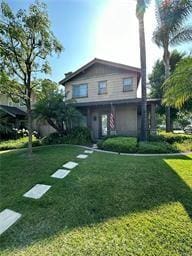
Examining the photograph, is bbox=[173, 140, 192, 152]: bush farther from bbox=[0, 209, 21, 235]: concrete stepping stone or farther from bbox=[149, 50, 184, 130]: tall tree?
bbox=[149, 50, 184, 130]: tall tree

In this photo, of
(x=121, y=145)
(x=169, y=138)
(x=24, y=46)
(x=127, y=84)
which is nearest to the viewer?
(x=24, y=46)

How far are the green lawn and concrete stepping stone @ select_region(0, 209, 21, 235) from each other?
4.4 inches

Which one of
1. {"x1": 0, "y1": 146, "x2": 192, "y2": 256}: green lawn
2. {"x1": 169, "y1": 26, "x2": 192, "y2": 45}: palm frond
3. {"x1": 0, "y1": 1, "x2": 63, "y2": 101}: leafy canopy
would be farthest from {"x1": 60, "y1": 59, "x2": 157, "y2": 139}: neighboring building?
{"x1": 0, "y1": 146, "x2": 192, "y2": 256}: green lawn

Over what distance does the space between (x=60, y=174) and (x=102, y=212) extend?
249 centimetres

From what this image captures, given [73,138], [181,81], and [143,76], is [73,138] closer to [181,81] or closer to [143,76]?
[143,76]

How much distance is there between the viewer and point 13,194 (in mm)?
4543

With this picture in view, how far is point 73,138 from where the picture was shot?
12992 mm

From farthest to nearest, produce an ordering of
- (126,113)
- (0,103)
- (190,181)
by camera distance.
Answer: (0,103) → (126,113) → (190,181)

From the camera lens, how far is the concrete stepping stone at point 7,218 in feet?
11.0

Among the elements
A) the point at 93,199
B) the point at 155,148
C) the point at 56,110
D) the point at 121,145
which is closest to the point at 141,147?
the point at 155,148

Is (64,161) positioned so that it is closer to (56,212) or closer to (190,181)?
(56,212)

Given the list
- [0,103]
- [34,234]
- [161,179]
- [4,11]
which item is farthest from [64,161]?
[0,103]

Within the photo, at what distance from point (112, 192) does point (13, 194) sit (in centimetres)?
239

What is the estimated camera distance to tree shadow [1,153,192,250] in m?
3.26
